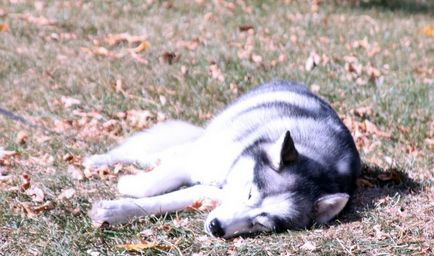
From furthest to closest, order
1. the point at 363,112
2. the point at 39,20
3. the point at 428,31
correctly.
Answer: the point at 428,31
the point at 39,20
the point at 363,112

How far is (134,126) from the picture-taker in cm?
609

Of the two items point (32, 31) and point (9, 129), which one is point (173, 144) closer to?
point (9, 129)

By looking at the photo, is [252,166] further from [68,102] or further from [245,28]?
[245,28]

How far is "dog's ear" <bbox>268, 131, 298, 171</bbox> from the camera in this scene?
4.02 meters

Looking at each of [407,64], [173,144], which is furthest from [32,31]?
[407,64]

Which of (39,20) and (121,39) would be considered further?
(39,20)

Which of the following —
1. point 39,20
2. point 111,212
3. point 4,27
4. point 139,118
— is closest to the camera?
point 111,212

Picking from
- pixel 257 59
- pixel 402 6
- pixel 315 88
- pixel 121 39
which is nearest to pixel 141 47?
pixel 121 39

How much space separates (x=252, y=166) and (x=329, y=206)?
0.47 m

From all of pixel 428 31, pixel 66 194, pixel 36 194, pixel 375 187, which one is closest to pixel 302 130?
pixel 375 187

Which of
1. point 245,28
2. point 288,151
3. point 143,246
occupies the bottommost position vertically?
point 245,28

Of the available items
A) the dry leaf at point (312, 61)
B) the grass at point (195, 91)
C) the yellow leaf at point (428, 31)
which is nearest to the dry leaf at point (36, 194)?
the grass at point (195, 91)

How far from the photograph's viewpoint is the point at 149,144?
17.9 ft

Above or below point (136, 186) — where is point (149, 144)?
below
